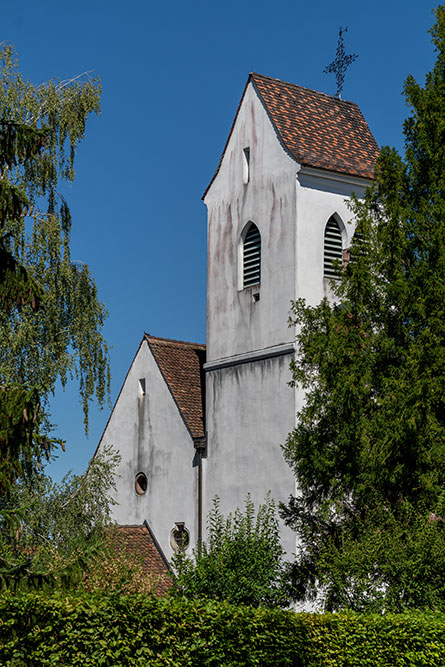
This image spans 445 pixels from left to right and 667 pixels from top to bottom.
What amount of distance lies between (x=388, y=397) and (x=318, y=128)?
1286 cm

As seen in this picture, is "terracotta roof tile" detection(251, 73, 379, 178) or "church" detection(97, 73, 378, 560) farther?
"terracotta roof tile" detection(251, 73, 379, 178)

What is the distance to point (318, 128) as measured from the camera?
2959 cm

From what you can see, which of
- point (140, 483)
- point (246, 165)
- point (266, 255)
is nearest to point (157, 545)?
point (140, 483)

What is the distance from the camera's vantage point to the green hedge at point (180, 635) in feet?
45.2

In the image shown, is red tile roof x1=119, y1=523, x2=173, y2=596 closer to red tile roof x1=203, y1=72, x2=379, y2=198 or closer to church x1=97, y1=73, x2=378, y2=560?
church x1=97, y1=73, x2=378, y2=560

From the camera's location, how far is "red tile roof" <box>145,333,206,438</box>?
3050cm

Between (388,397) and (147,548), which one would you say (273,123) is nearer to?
(388,397)

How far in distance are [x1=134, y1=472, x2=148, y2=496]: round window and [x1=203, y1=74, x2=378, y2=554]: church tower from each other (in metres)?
3.70

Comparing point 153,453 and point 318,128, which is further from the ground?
point 318,128

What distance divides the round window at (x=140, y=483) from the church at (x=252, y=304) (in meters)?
0.03

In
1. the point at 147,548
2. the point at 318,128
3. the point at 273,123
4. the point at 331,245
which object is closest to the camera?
the point at 331,245

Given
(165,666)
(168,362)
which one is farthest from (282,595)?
(168,362)

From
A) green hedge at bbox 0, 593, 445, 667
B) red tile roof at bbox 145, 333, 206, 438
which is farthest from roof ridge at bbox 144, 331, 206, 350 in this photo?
green hedge at bbox 0, 593, 445, 667

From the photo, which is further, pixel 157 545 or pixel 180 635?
pixel 157 545
